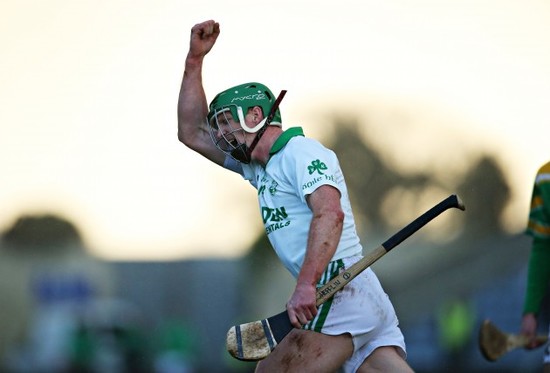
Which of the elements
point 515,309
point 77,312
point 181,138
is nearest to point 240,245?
point 77,312

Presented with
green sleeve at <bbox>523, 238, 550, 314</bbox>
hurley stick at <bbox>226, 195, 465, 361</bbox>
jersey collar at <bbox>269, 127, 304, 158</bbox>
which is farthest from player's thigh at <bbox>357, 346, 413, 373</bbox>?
green sleeve at <bbox>523, 238, 550, 314</bbox>

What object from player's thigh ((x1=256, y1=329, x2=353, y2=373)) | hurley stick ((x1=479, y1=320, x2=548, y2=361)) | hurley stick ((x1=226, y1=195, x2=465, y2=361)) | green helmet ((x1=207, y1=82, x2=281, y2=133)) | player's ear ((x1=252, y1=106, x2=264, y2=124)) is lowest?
hurley stick ((x1=479, y1=320, x2=548, y2=361))

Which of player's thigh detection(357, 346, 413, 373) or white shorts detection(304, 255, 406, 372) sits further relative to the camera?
player's thigh detection(357, 346, 413, 373)

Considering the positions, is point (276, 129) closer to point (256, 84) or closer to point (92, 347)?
point (256, 84)

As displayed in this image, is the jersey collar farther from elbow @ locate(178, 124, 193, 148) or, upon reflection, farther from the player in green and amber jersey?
the player in green and amber jersey

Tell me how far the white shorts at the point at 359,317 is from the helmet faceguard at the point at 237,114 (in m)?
0.63

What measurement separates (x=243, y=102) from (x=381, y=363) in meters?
1.15

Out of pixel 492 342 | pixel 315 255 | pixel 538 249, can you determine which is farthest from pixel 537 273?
→ pixel 315 255

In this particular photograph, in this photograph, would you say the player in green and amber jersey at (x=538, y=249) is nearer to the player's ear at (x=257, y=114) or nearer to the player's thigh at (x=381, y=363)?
Result: the player's thigh at (x=381, y=363)

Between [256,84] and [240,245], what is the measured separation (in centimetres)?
1836

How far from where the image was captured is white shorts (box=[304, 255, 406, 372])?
5.43 metres

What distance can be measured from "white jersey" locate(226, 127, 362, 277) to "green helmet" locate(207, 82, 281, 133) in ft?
0.50

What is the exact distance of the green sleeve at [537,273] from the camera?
646cm

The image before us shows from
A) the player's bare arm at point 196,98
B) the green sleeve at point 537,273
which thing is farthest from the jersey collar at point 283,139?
the green sleeve at point 537,273
